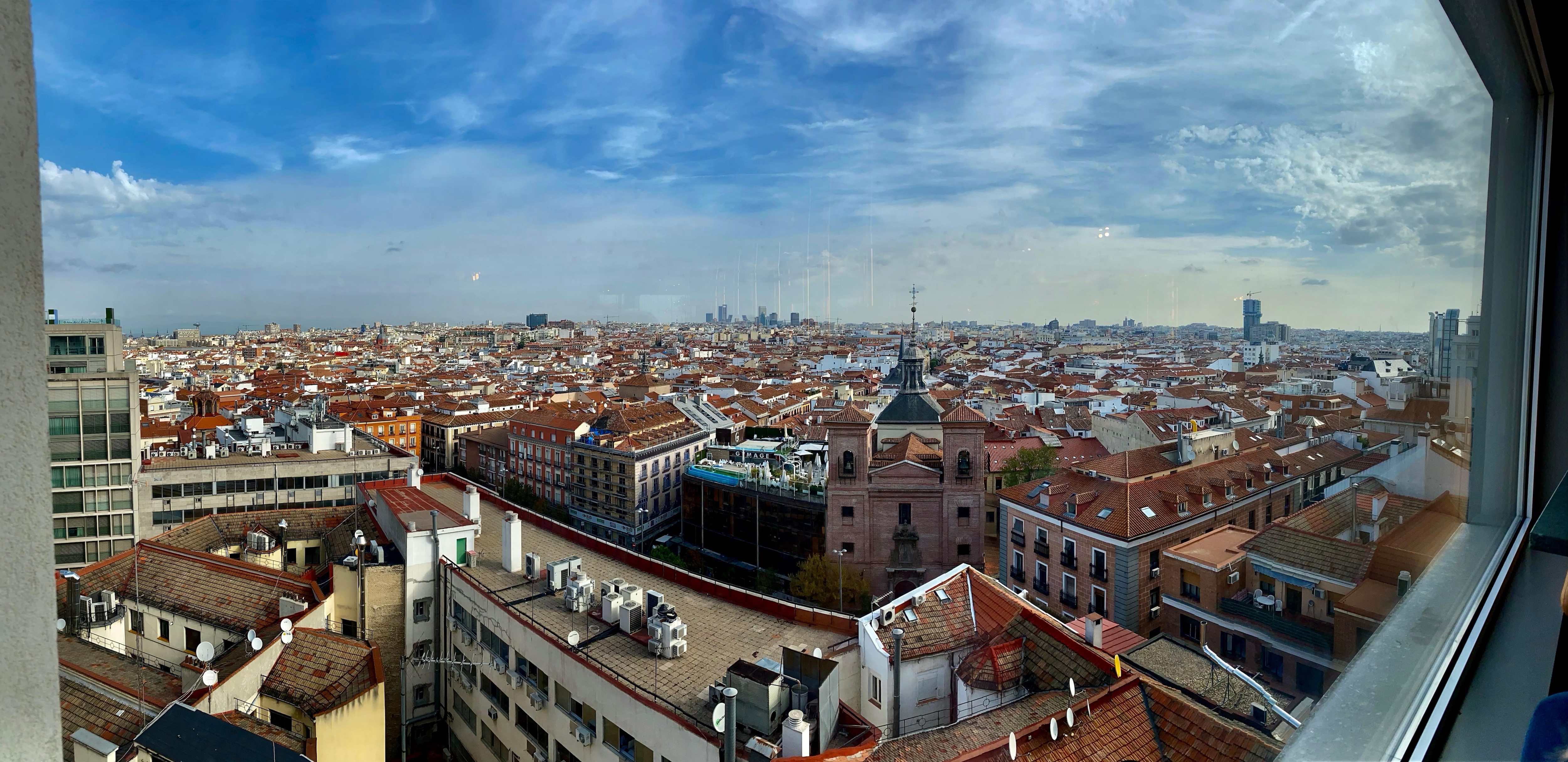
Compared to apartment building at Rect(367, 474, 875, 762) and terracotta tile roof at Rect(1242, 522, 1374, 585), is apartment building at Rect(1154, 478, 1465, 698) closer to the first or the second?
terracotta tile roof at Rect(1242, 522, 1374, 585)

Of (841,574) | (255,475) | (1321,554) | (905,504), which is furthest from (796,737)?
Result: (255,475)

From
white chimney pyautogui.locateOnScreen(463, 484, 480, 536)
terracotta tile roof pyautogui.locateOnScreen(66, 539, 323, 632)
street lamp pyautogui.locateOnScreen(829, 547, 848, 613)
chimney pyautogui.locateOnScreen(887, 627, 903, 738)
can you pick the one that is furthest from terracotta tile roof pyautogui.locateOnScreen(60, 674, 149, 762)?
street lamp pyautogui.locateOnScreen(829, 547, 848, 613)

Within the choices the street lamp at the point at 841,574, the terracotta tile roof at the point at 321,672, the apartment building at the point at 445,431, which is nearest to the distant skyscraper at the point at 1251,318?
the terracotta tile roof at the point at 321,672

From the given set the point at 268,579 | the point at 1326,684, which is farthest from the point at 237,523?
the point at 1326,684

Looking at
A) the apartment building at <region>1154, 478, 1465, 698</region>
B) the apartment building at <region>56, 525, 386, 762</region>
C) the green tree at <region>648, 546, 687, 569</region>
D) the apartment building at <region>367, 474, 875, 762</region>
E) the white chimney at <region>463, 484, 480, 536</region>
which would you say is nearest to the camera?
the apartment building at <region>1154, 478, 1465, 698</region>

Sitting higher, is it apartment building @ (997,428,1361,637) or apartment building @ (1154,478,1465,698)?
apartment building @ (1154,478,1465,698)

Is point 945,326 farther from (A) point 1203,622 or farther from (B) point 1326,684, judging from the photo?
(B) point 1326,684
